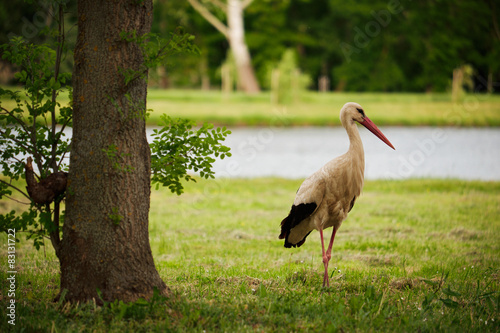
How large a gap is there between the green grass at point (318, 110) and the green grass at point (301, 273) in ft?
53.0

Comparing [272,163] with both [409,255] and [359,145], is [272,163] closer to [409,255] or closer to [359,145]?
[409,255]

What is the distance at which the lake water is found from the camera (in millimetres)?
15430

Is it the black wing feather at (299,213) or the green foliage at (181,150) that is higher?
the green foliage at (181,150)

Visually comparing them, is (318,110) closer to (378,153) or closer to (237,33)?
(237,33)

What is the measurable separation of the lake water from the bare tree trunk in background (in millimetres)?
12458

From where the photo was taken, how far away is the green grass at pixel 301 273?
4.00m

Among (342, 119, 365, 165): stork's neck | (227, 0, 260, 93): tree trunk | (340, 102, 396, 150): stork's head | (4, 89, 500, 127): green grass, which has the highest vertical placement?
(227, 0, 260, 93): tree trunk

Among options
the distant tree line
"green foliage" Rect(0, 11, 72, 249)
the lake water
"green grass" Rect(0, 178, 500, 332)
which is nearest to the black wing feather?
"green grass" Rect(0, 178, 500, 332)

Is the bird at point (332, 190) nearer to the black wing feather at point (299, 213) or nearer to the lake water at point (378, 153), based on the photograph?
the black wing feather at point (299, 213)

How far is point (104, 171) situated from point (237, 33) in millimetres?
33321

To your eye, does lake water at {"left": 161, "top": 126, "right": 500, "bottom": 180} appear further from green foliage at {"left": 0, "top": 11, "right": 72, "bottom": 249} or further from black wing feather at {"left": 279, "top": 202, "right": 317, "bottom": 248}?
green foliage at {"left": 0, "top": 11, "right": 72, "bottom": 249}

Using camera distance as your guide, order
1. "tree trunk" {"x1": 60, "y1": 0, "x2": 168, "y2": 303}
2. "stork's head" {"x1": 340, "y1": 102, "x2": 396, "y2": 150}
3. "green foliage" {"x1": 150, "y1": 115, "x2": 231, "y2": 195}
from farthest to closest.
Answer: "stork's head" {"x1": 340, "y1": 102, "x2": 396, "y2": 150}
"green foliage" {"x1": 150, "y1": 115, "x2": 231, "y2": 195}
"tree trunk" {"x1": 60, "y1": 0, "x2": 168, "y2": 303}

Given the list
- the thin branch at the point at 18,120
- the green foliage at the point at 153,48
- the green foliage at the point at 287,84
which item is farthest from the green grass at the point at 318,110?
the green foliage at the point at 153,48

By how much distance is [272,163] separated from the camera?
17.0 metres
